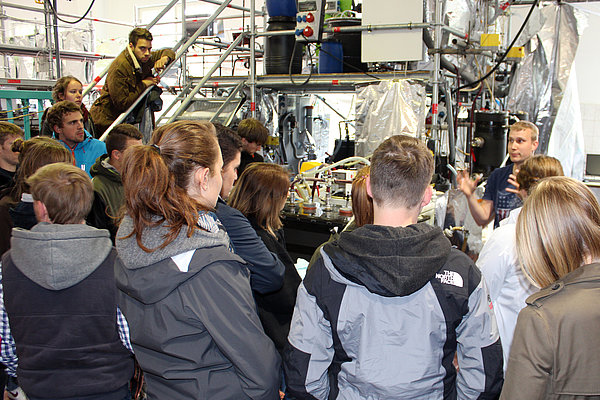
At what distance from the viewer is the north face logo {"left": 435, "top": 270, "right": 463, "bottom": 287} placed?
1270 mm

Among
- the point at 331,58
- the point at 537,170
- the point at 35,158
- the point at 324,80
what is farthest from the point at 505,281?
the point at 331,58

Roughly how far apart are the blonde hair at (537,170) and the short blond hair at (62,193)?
1.99 metres

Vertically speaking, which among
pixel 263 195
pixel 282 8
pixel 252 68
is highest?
pixel 282 8

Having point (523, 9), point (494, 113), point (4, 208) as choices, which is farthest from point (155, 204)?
point (523, 9)

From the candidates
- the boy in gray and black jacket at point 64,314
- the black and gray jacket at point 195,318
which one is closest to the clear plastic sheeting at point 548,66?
the black and gray jacket at point 195,318

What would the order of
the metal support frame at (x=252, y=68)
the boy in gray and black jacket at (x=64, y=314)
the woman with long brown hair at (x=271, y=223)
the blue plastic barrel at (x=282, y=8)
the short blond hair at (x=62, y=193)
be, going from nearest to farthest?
the boy in gray and black jacket at (x=64, y=314) → the short blond hair at (x=62, y=193) → the woman with long brown hair at (x=271, y=223) → the blue plastic barrel at (x=282, y=8) → the metal support frame at (x=252, y=68)

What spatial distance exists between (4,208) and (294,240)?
6.78 feet

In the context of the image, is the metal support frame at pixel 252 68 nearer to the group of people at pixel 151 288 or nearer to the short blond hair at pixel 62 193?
the group of people at pixel 151 288

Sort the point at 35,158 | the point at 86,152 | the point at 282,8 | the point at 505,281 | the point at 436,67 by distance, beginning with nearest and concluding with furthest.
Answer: the point at 505,281
the point at 35,158
the point at 86,152
the point at 436,67
the point at 282,8

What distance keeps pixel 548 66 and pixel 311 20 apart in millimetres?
3062

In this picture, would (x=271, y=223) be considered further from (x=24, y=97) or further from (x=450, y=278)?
(x=24, y=97)

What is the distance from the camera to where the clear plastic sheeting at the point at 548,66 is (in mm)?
5746

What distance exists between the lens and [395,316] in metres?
1.27

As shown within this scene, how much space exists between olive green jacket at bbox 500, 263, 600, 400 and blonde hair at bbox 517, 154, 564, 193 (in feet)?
Answer: 4.27
